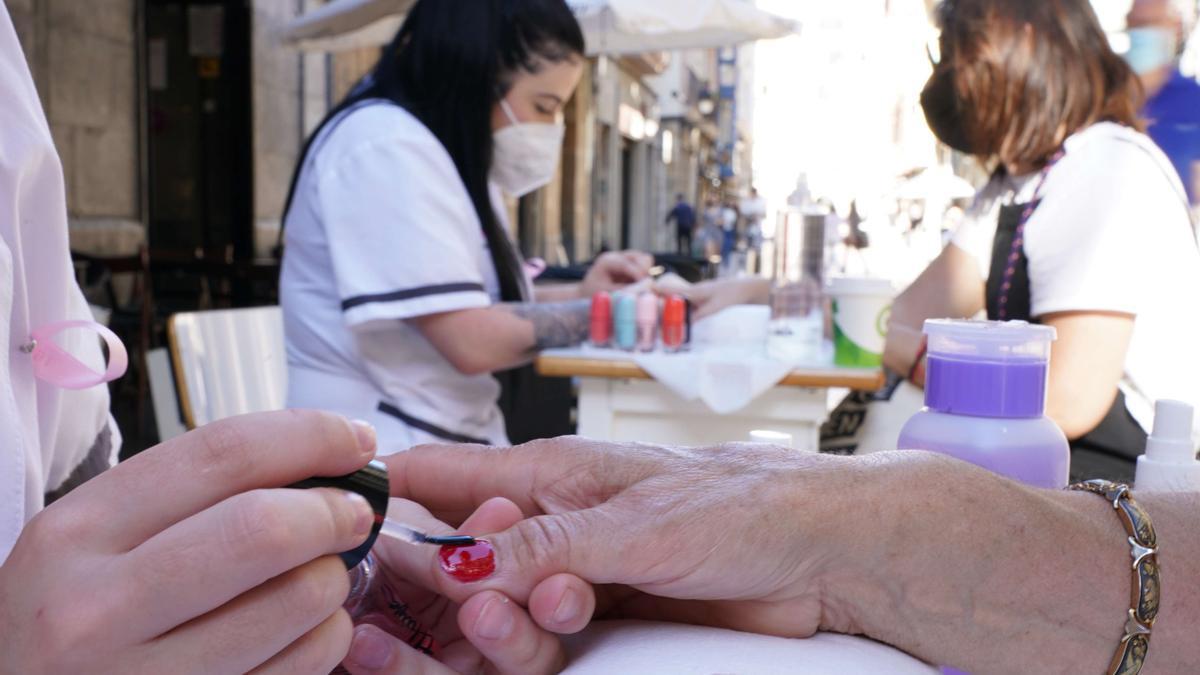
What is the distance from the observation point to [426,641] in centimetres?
81

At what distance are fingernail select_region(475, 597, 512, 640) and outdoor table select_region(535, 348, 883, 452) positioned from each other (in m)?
1.94

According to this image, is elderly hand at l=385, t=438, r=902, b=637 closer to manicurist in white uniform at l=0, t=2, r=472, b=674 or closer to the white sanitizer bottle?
manicurist in white uniform at l=0, t=2, r=472, b=674

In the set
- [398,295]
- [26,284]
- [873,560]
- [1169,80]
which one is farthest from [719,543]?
[1169,80]

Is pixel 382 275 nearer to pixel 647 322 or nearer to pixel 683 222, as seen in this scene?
pixel 647 322

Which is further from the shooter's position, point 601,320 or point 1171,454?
point 601,320

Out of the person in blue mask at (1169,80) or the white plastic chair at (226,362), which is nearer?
the person in blue mask at (1169,80)

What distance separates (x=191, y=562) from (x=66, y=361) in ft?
1.68

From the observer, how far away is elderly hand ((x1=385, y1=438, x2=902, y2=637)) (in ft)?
2.43

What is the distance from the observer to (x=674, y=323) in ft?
9.45

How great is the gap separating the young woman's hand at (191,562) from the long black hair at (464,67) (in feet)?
6.39

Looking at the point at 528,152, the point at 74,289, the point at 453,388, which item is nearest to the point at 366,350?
the point at 453,388

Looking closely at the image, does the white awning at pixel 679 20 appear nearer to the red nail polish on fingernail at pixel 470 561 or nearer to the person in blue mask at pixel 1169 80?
the person in blue mask at pixel 1169 80

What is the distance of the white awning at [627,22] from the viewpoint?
5531 mm

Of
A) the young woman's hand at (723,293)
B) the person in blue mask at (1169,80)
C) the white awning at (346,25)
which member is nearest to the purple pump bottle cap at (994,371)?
the person in blue mask at (1169,80)
